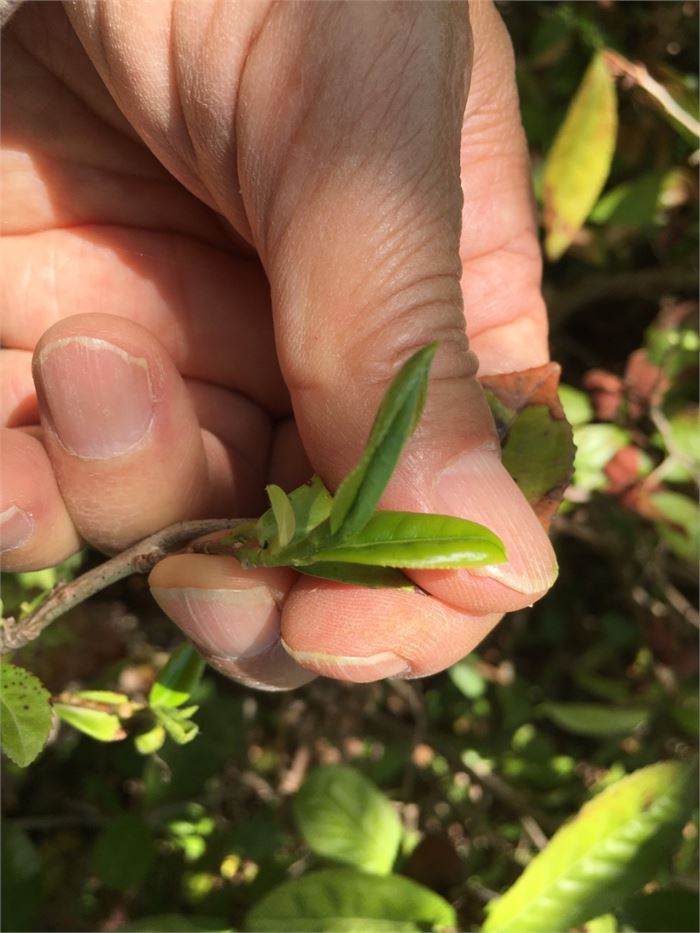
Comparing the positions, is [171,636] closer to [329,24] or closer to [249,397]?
[249,397]

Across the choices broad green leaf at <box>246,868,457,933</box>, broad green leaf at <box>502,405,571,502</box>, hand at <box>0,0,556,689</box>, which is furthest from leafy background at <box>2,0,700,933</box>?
broad green leaf at <box>502,405,571,502</box>

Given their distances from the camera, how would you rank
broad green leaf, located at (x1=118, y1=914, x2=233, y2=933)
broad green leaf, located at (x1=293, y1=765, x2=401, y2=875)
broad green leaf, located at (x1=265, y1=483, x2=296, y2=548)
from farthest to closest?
broad green leaf, located at (x1=293, y1=765, x2=401, y2=875) → broad green leaf, located at (x1=118, y1=914, x2=233, y2=933) → broad green leaf, located at (x1=265, y1=483, x2=296, y2=548)

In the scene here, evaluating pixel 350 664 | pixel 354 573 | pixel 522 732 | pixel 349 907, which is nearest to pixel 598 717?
pixel 522 732

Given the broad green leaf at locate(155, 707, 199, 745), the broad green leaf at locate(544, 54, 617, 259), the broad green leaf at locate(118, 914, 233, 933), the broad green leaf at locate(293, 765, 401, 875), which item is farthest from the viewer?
the broad green leaf at locate(544, 54, 617, 259)

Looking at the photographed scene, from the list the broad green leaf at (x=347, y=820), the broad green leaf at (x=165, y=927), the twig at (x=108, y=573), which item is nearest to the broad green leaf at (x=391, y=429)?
the twig at (x=108, y=573)

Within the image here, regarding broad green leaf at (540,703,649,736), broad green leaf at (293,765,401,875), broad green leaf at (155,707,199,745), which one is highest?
broad green leaf at (155,707,199,745)

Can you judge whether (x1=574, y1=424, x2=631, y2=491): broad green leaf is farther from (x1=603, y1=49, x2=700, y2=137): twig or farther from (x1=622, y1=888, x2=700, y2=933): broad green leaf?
(x1=622, y1=888, x2=700, y2=933): broad green leaf

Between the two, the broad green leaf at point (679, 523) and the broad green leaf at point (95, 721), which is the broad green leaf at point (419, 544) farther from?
the broad green leaf at point (679, 523)
